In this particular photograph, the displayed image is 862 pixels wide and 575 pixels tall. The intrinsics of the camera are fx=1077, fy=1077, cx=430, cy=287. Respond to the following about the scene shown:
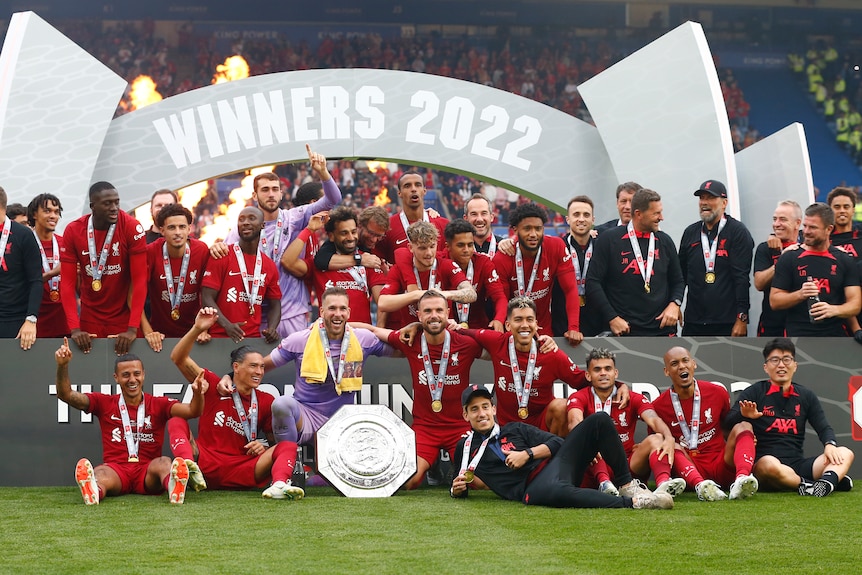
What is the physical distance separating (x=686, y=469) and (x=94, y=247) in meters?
4.81

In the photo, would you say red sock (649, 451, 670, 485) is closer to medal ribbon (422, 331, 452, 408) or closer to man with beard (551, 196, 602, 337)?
medal ribbon (422, 331, 452, 408)

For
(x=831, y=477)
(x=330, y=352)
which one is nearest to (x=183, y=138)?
(x=330, y=352)

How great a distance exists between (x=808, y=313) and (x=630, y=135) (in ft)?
13.5

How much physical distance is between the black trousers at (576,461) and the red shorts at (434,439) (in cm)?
118

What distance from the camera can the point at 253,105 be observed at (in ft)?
39.0

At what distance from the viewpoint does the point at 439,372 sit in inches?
317

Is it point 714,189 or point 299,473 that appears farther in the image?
point 714,189

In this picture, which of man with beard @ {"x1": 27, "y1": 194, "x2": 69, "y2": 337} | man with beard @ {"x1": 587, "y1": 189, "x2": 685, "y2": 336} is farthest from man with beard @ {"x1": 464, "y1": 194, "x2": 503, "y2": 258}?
man with beard @ {"x1": 27, "y1": 194, "x2": 69, "y2": 337}

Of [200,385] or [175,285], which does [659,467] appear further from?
[175,285]

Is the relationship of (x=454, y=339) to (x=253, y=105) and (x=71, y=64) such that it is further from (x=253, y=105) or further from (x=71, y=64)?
(x=71, y=64)

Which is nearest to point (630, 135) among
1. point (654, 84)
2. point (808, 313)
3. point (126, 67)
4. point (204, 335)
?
point (654, 84)

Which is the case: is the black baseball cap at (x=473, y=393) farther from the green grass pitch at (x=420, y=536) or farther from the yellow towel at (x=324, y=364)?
the yellow towel at (x=324, y=364)

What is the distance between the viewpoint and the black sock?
7.52 meters

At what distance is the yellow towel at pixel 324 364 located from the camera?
795 centimetres
